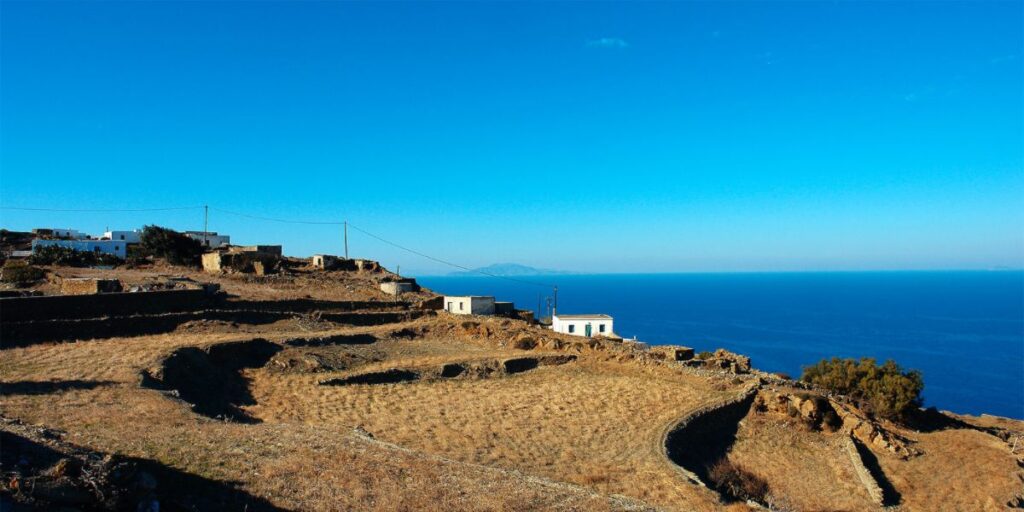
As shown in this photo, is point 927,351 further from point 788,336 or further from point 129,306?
point 129,306

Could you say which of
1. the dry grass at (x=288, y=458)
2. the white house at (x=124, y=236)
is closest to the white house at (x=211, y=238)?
the white house at (x=124, y=236)

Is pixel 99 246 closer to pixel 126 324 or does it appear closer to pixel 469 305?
pixel 126 324

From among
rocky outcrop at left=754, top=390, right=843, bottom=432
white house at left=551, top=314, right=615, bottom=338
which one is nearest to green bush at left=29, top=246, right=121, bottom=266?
white house at left=551, top=314, right=615, bottom=338

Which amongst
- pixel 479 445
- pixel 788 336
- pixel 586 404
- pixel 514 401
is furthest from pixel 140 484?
pixel 788 336

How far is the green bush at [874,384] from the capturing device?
82.3 feet

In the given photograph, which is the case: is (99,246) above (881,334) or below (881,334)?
above

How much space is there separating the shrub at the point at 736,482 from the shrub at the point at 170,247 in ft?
125

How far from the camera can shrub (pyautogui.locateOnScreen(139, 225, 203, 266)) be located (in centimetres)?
4175

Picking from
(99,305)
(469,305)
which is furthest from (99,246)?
(469,305)

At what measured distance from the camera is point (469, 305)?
36.2 m

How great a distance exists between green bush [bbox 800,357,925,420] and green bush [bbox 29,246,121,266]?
1725 inches

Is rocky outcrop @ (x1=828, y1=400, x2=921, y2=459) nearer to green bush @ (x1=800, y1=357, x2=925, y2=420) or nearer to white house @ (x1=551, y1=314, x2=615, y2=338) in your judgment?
green bush @ (x1=800, y1=357, x2=925, y2=420)

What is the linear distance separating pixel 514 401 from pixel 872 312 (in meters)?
155

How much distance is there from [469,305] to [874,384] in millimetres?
21403
